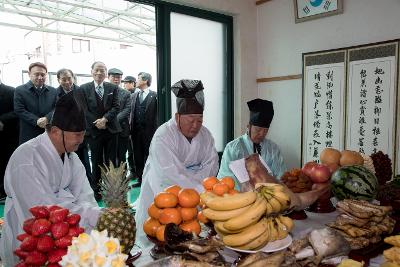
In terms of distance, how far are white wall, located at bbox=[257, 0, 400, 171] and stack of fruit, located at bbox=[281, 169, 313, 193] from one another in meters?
2.87

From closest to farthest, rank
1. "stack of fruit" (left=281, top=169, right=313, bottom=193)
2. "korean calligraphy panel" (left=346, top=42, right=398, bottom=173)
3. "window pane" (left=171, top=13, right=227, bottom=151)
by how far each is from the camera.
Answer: "stack of fruit" (left=281, top=169, right=313, bottom=193), "korean calligraphy panel" (left=346, top=42, right=398, bottom=173), "window pane" (left=171, top=13, right=227, bottom=151)

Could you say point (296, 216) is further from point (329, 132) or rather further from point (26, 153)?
point (329, 132)

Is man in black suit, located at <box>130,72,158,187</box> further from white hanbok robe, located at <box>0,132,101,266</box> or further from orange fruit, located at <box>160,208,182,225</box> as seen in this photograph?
orange fruit, located at <box>160,208,182,225</box>

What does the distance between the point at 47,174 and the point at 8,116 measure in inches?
181

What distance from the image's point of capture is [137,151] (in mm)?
7754

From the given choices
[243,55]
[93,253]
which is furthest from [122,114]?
[93,253]

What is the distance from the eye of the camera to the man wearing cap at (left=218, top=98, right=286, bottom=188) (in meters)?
3.65

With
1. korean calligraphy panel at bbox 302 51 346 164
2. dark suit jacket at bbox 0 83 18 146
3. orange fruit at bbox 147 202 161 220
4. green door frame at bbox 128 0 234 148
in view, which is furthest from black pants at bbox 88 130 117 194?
orange fruit at bbox 147 202 161 220

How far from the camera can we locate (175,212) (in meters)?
1.74

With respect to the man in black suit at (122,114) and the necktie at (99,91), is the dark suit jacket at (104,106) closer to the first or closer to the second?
the necktie at (99,91)

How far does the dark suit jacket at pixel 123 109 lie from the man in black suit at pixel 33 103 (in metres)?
1.41

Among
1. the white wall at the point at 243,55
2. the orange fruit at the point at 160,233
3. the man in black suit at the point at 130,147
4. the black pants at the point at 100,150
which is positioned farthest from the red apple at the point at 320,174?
the man in black suit at the point at 130,147

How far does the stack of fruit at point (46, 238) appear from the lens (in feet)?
Result: 4.24

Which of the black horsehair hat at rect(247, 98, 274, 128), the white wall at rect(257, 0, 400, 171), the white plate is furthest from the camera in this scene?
the white wall at rect(257, 0, 400, 171)
